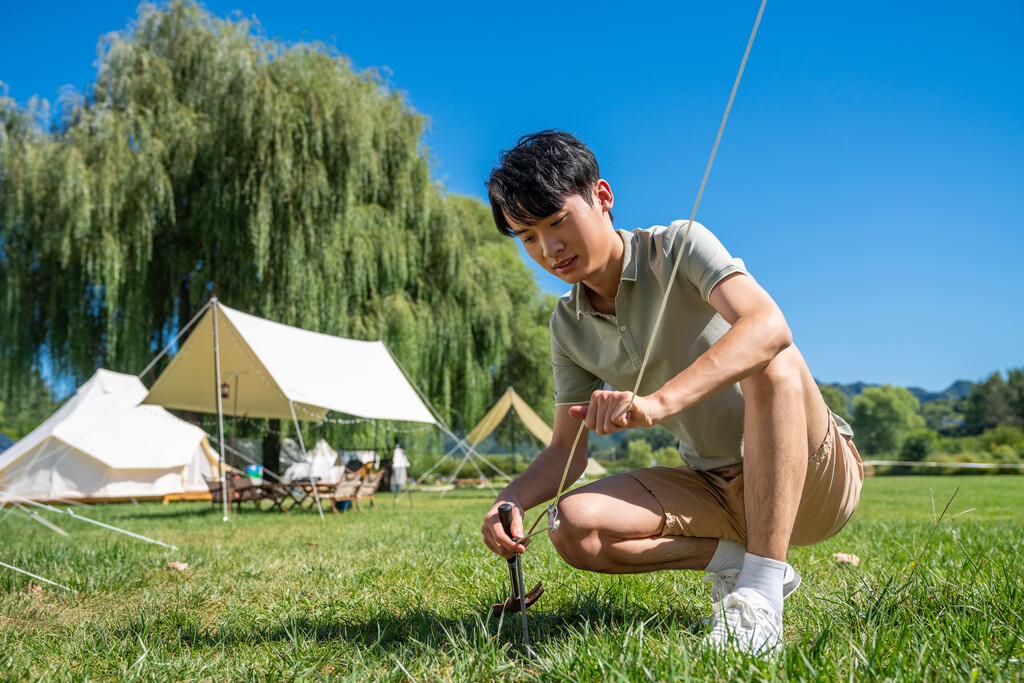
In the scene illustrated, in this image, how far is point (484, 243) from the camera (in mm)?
19125

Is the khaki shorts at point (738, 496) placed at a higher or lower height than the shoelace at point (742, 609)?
higher

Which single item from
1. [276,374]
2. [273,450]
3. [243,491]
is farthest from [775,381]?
[273,450]

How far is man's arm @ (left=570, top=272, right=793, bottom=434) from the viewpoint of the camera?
4.35 feet

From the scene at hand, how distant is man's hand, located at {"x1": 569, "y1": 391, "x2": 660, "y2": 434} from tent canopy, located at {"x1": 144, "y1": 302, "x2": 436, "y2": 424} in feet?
21.9

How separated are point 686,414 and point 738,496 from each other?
0.76 feet

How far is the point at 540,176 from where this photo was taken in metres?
1.67

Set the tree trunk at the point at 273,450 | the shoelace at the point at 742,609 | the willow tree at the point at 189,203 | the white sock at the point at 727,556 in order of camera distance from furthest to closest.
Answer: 1. the tree trunk at the point at 273,450
2. the willow tree at the point at 189,203
3. the white sock at the point at 727,556
4. the shoelace at the point at 742,609

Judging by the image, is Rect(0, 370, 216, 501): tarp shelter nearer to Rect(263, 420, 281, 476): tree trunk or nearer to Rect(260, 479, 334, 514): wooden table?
Rect(263, 420, 281, 476): tree trunk

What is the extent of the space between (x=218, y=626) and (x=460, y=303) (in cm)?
1171

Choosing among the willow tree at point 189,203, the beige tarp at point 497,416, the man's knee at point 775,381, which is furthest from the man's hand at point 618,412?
the beige tarp at point 497,416

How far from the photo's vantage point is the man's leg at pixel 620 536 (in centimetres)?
167

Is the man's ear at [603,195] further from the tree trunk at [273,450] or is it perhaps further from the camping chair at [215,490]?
the tree trunk at [273,450]

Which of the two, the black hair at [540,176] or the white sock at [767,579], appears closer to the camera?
the white sock at [767,579]

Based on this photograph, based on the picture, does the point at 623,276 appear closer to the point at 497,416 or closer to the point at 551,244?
the point at 551,244
